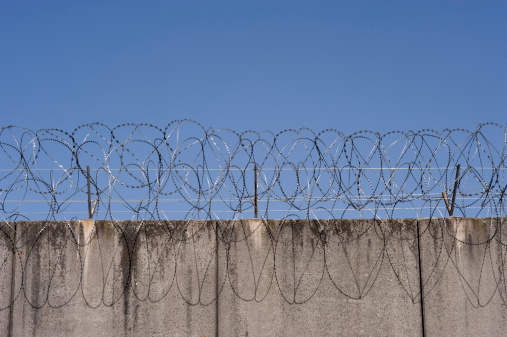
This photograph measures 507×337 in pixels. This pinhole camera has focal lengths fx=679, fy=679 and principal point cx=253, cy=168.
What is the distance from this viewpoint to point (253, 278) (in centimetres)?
699

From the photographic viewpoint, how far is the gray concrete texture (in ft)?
22.6

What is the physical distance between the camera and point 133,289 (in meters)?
6.96

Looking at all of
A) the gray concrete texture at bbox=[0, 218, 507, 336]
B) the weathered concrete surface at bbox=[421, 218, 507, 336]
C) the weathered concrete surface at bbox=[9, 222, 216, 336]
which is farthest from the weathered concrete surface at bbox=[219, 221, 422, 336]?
the weathered concrete surface at bbox=[9, 222, 216, 336]

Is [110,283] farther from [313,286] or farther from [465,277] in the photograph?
[465,277]

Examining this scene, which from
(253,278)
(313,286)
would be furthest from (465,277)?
(253,278)

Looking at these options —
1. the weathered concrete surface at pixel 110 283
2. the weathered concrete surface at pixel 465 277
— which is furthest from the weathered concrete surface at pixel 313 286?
the weathered concrete surface at pixel 110 283

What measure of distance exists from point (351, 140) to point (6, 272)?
3.86 metres

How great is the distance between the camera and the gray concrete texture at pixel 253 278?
22.6 feet

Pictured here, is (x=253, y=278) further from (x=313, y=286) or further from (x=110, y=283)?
(x=110, y=283)

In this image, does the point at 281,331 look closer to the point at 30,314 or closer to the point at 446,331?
the point at 446,331

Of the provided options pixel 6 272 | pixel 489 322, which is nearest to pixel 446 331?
pixel 489 322

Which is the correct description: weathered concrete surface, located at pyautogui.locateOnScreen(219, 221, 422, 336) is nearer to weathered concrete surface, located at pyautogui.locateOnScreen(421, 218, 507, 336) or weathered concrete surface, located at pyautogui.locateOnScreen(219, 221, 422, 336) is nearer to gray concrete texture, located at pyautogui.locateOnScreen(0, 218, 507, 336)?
gray concrete texture, located at pyautogui.locateOnScreen(0, 218, 507, 336)

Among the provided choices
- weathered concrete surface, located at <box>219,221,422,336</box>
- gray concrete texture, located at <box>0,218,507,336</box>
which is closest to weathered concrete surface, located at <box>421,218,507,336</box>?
gray concrete texture, located at <box>0,218,507,336</box>

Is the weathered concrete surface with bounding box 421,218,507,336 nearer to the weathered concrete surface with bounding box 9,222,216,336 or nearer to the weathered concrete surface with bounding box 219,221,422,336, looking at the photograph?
the weathered concrete surface with bounding box 219,221,422,336
